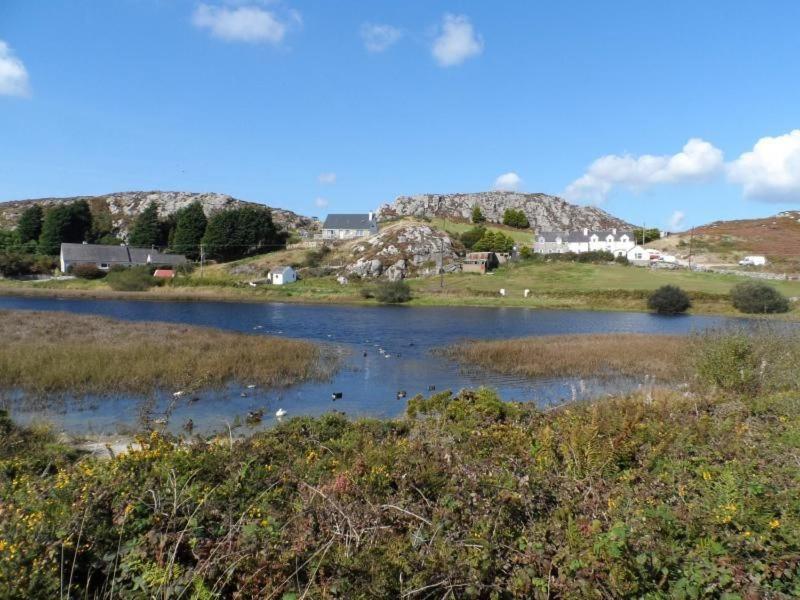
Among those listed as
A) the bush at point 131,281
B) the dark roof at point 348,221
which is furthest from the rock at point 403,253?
the bush at point 131,281

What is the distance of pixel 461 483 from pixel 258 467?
9.27ft

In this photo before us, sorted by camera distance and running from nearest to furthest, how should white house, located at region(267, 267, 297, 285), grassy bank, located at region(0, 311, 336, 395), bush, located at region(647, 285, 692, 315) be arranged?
grassy bank, located at region(0, 311, 336, 395) < bush, located at region(647, 285, 692, 315) < white house, located at region(267, 267, 297, 285)

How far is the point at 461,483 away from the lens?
23.7 feet

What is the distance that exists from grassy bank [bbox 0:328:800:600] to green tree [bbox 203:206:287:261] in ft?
395

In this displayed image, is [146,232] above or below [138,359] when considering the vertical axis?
above

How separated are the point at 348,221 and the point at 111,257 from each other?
57.4 m

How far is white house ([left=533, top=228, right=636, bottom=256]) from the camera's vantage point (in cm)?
13138

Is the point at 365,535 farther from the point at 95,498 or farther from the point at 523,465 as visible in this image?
the point at 523,465

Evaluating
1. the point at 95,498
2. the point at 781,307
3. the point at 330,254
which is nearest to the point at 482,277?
the point at 330,254

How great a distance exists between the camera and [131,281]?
90.4m

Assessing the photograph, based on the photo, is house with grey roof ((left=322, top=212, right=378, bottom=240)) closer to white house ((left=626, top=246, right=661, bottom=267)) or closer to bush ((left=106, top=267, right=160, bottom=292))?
bush ((left=106, top=267, right=160, bottom=292))

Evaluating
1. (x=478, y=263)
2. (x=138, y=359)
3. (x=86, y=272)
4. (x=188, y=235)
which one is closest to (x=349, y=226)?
(x=188, y=235)

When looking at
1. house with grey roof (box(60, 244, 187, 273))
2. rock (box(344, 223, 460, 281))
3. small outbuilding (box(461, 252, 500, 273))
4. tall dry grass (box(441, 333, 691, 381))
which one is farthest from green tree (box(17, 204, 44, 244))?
tall dry grass (box(441, 333, 691, 381))

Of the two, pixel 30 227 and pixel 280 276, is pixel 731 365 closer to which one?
pixel 280 276
